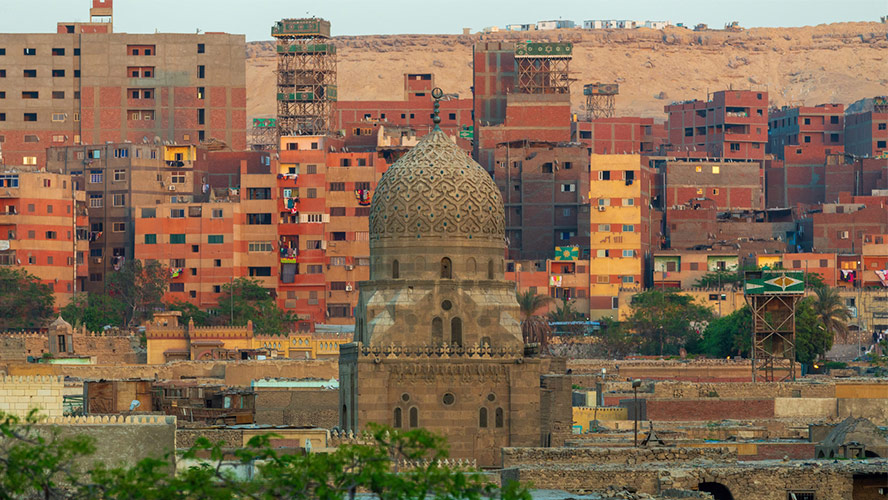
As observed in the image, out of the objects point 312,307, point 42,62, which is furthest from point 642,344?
point 42,62

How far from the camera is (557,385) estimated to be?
72.2 meters

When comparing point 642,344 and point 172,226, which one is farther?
point 172,226

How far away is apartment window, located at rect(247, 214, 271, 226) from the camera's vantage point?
16362 centimetres

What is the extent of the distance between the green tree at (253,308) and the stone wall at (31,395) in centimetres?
9215

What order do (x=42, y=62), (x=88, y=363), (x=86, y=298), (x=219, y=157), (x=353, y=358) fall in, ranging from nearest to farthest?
1. (x=353, y=358)
2. (x=88, y=363)
3. (x=86, y=298)
4. (x=219, y=157)
5. (x=42, y=62)

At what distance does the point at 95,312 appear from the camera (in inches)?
6004

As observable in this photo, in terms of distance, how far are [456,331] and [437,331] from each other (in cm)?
58

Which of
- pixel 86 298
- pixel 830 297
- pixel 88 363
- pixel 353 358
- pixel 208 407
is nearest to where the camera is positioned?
pixel 353 358

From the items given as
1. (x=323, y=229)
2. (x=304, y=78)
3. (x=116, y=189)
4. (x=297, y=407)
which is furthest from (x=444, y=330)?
(x=304, y=78)

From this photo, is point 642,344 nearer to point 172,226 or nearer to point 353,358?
point 172,226

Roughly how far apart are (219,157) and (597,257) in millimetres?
31859

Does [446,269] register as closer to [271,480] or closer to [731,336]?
[271,480]

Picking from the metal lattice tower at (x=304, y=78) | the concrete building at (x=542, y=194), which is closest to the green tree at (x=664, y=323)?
the concrete building at (x=542, y=194)

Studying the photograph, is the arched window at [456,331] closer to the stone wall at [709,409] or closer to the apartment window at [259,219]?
the stone wall at [709,409]
